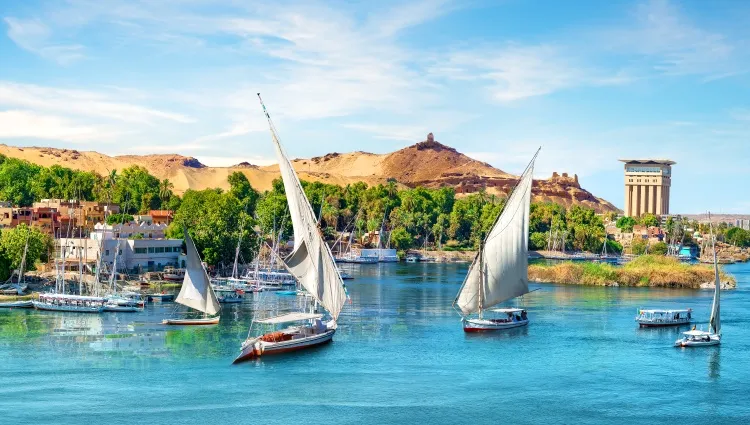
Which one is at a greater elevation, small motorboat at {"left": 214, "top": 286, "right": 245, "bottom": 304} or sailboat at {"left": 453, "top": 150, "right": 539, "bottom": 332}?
sailboat at {"left": 453, "top": 150, "right": 539, "bottom": 332}

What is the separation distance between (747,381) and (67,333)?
3096cm

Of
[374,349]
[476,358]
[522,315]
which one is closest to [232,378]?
[374,349]

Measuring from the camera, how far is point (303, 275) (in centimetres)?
4462

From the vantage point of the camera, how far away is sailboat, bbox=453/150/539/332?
50.2 meters

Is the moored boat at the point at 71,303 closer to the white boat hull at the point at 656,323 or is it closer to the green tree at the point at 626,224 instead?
the white boat hull at the point at 656,323

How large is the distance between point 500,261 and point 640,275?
3122 cm

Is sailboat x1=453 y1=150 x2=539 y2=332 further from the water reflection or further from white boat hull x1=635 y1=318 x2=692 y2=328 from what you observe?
the water reflection

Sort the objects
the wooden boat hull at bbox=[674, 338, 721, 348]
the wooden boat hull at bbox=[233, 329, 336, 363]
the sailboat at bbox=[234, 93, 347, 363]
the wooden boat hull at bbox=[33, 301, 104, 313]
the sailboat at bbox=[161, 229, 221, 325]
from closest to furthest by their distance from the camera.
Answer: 1. the wooden boat hull at bbox=[233, 329, 336, 363]
2. the sailboat at bbox=[234, 93, 347, 363]
3. the wooden boat hull at bbox=[674, 338, 721, 348]
4. the sailboat at bbox=[161, 229, 221, 325]
5. the wooden boat hull at bbox=[33, 301, 104, 313]

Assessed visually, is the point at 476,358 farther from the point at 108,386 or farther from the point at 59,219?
the point at 59,219

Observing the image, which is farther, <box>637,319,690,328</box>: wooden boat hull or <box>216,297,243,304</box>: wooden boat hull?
<box>216,297,243,304</box>: wooden boat hull

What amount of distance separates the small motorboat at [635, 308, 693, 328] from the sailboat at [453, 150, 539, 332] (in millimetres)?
7203

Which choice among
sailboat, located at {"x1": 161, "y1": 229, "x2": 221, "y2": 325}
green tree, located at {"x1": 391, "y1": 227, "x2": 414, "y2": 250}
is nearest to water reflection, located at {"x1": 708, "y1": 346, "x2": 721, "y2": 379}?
sailboat, located at {"x1": 161, "y1": 229, "x2": 221, "y2": 325}

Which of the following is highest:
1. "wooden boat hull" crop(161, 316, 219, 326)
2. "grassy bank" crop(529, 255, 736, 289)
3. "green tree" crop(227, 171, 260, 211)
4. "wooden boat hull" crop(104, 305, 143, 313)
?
"green tree" crop(227, 171, 260, 211)

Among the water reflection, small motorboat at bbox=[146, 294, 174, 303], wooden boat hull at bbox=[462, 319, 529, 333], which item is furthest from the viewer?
small motorboat at bbox=[146, 294, 174, 303]
